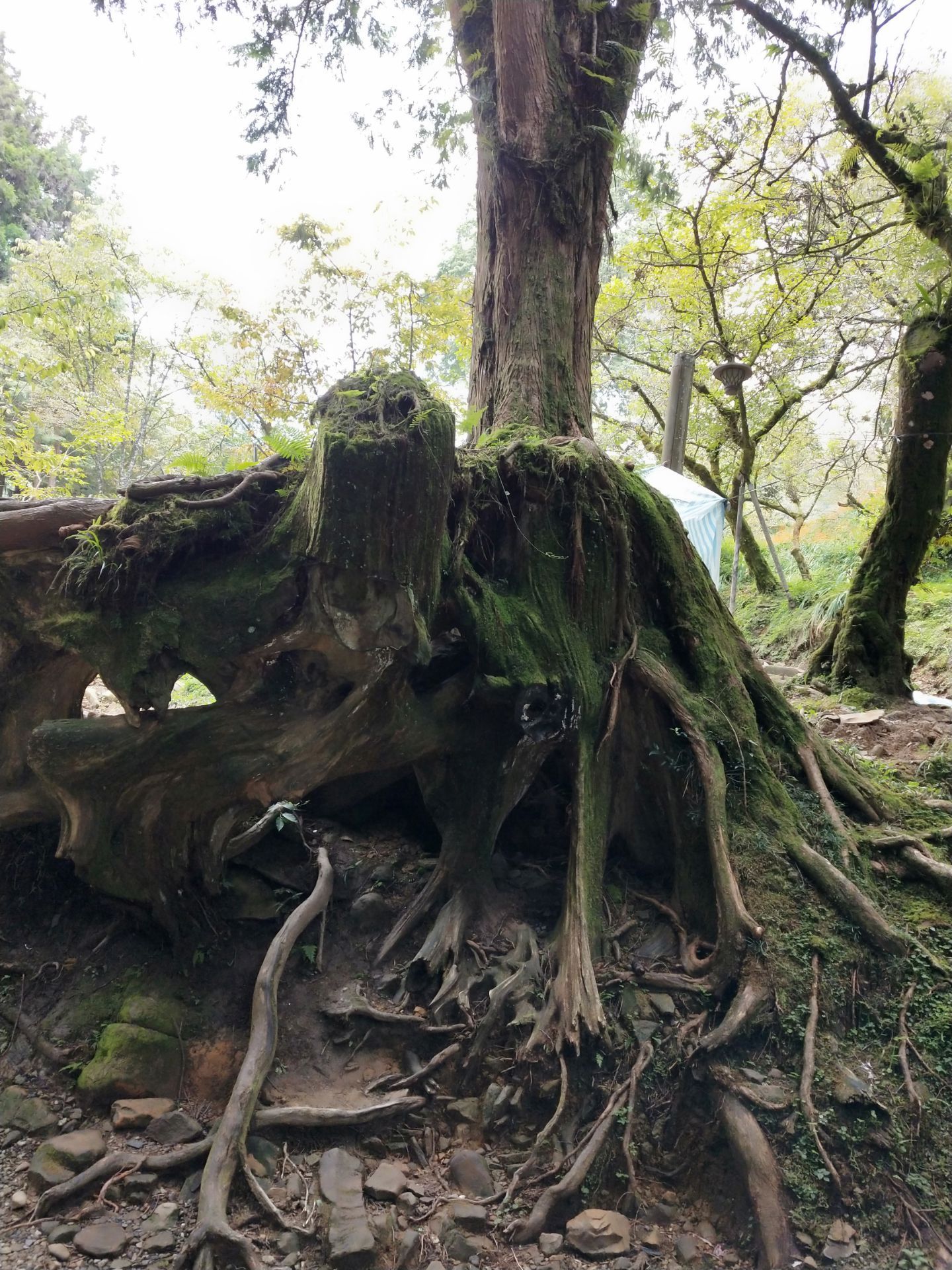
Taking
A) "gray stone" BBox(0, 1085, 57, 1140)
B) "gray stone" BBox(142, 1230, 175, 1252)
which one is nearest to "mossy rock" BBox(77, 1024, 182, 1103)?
"gray stone" BBox(0, 1085, 57, 1140)

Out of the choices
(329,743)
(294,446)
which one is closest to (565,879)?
(329,743)

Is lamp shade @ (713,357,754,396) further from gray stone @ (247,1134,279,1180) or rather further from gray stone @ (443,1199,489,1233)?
gray stone @ (247,1134,279,1180)

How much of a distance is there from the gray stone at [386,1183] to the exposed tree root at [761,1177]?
150 centimetres

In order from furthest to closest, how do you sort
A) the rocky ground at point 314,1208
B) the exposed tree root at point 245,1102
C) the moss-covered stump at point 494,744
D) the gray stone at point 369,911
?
Answer: the gray stone at point 369,911, the moss-covered stump at point 494,744, the rocky ground at point 314,1208, the exposed tree root at point 245,1102

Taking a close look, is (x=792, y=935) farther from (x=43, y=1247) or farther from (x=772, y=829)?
(x=43, y=1247)

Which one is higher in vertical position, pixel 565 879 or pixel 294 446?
pixel 294 446

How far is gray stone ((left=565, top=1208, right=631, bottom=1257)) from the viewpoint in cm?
323

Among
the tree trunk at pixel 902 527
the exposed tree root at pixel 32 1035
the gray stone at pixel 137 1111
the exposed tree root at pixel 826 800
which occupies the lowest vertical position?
the gray stone at pixel 137 1111

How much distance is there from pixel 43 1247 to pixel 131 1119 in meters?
0.58

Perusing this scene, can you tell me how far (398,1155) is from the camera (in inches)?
142

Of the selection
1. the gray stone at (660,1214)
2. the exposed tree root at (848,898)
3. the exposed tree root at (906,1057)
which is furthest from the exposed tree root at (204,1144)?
the exposed tree root at (848,898)

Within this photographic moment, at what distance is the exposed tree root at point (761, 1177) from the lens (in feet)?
10.5

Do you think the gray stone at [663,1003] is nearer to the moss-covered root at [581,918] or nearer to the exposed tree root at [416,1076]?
the moss-covered root at [581,918]

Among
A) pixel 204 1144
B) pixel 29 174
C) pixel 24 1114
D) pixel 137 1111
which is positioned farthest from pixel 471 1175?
pixel 29 174
